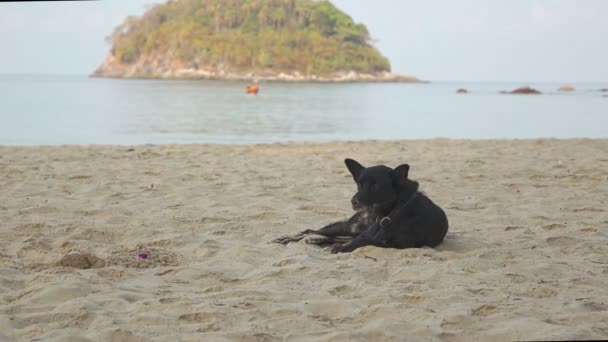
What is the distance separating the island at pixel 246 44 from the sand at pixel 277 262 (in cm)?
11776

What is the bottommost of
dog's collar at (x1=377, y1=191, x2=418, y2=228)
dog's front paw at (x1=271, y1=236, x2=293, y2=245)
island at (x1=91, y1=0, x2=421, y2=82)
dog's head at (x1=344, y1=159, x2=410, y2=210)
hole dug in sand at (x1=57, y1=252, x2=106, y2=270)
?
hole dug in sand at (x1=57, y1=252, x2=106, y2=270)

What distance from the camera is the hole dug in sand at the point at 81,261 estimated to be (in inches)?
195

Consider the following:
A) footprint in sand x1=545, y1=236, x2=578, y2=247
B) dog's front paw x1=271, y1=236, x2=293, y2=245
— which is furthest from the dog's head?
footprint in sand x1=545, y1=236, x2=578, y2=247

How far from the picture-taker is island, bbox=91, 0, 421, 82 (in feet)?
428

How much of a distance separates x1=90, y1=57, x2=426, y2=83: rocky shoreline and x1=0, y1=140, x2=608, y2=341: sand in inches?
4585

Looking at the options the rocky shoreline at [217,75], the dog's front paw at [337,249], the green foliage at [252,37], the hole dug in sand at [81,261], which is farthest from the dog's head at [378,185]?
the green foliage at [252,37]

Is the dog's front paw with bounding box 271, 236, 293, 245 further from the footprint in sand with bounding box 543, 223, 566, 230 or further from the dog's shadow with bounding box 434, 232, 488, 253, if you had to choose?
the footprint in sand with bounding box 543, 223, 566, 230

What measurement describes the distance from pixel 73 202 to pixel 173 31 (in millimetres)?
139781

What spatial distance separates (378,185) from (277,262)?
3.28 feet

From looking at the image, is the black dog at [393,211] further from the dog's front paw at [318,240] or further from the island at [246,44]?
the island at [246,44]

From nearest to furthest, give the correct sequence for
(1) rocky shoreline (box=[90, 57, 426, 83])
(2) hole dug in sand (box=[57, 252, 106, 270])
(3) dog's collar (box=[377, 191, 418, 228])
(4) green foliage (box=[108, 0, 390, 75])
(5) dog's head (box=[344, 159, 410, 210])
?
(2) hole dug in sand (box=[57, 252, 106, 270]), (5) dog's head (box=[344, 159, 410, 210]), (3) dog's collar (box=[377, 191, 418, 228]), (1) rocky shoreline (box=[90, 57, 426, 83]), (4) green foliage (box=[108, 0, 390, 75])

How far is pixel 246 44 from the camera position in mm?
135875

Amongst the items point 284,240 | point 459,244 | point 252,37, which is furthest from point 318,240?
point 252,37

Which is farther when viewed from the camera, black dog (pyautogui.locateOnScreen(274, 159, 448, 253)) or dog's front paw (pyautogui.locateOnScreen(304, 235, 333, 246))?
dog's front paw (pyautogui.locateOnScreen(304, 235, 333, 246))
